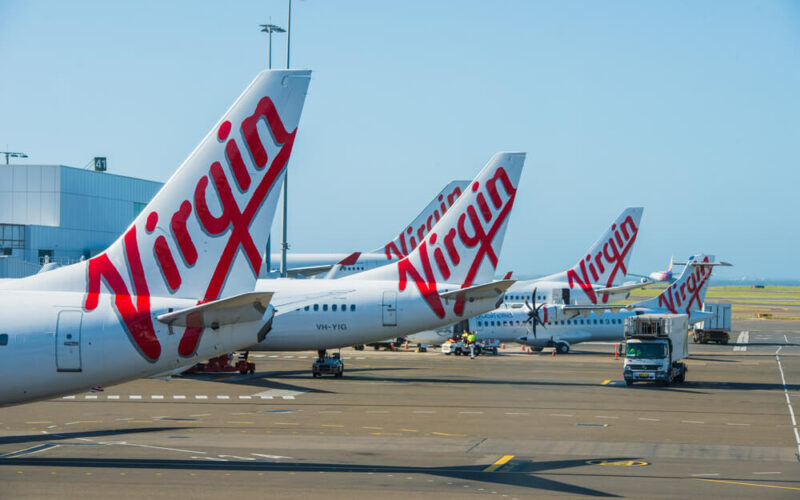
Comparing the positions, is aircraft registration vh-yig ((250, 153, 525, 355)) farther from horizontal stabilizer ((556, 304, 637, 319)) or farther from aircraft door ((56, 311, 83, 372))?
horizontal stabilizer ((556, 304, 637, 319))

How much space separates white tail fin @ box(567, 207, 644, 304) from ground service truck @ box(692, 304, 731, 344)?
12.8 meters

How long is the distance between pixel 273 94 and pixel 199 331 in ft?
20.7

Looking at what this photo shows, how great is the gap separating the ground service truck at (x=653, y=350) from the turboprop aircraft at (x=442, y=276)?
11.3 metres

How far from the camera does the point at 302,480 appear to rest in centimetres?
2438

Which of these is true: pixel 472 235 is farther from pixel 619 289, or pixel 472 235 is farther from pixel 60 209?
pixel 60 209

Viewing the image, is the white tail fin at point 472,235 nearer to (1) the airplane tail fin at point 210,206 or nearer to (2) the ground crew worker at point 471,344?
(1) the airplane tail fin at point 210,206

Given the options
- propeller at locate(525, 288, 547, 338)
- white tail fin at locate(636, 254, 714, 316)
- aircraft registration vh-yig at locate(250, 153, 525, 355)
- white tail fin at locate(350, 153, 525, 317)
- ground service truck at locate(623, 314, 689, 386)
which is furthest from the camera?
propeller at locate(525, 288, 547, 338)

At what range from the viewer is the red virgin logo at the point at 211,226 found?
2331cm

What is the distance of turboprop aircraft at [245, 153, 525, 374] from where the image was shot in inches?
1853

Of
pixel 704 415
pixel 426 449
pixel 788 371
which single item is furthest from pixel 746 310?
pixel 426 449

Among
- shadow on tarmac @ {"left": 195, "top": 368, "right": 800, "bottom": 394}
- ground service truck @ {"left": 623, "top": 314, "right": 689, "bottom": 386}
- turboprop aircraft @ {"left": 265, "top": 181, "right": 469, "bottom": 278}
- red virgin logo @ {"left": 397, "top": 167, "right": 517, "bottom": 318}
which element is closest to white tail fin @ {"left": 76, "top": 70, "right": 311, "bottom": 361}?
red virgin logo @ {"left": 397, "top": 167, "right": 517, "bottom": 318}

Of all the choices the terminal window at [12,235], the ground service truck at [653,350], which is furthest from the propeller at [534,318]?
the terminal window at [12,235]

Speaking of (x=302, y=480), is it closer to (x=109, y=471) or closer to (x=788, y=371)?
(x=109, y=471)

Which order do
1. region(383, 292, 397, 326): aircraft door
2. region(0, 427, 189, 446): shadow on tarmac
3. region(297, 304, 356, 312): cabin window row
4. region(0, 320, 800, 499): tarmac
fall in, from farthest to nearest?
region(297, 304, 356, 312): cabin window row → region(383, 292, 397, 326): aircraft door → region(0, 427, 189, 446): shadow on tarmac → region(0, 320, 800, 499): tarmac
